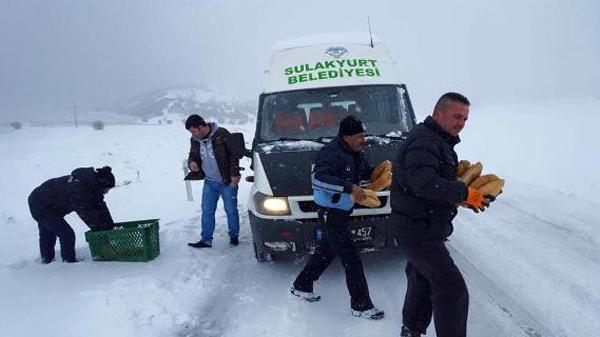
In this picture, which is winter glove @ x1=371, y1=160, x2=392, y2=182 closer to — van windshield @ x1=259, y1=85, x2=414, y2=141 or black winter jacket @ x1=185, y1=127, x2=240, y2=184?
van windshield @ x1=259, y1=85, x2=414, y2=141

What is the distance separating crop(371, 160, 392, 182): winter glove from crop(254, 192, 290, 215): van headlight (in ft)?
3.11

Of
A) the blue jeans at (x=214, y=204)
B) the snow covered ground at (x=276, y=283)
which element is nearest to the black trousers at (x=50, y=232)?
the snow covered ground at (x=276, y=283)

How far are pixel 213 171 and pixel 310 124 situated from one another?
4.96 feet

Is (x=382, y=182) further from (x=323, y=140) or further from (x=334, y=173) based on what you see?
(x=323, y=140)

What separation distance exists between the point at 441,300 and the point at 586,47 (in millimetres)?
124880

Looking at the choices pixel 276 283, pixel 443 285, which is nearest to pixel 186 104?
pixel 276 283

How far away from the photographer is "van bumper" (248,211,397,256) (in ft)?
15.1

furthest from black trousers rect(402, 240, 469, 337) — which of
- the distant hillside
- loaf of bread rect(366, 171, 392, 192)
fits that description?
the distant hillside

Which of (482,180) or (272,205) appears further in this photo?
(272,205)

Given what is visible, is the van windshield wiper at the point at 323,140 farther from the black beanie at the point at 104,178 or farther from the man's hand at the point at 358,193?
the black beanie at the point at 104,178

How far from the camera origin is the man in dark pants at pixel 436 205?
9.52 ft

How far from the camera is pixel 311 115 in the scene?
20.2 ft

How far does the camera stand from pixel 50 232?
234 inches

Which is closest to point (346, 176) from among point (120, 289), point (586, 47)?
point (120, 289)
